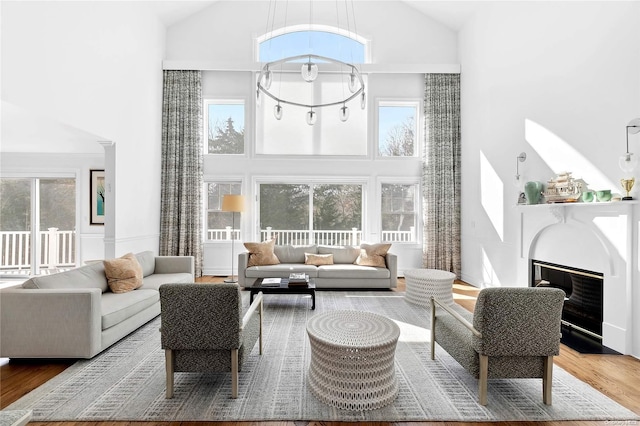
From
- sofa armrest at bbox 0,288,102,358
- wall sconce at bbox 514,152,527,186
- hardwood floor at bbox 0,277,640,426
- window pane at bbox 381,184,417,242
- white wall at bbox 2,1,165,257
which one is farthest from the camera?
window pane at bbox 381,184,417,242

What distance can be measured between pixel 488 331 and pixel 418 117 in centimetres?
546

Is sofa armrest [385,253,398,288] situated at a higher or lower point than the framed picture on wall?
lower

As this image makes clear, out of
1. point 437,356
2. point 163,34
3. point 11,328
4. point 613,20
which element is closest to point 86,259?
point 11,328

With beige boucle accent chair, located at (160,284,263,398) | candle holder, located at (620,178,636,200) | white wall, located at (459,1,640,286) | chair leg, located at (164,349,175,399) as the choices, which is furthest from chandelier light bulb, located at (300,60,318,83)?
candle holder, located at (620,178,636,200)

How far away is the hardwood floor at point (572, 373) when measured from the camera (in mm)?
A: 1963

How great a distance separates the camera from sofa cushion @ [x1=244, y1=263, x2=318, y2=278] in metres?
5.12

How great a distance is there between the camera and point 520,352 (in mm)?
2061

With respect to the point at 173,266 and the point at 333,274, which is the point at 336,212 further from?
the point at 173,266

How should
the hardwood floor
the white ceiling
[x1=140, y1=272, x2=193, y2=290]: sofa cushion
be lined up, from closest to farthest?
the hardwood floor
[x1=140, y1=272, x2=193, y2=290]: sofa cushion
the white ceiling

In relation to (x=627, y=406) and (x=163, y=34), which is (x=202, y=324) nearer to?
(x=627, y=406)

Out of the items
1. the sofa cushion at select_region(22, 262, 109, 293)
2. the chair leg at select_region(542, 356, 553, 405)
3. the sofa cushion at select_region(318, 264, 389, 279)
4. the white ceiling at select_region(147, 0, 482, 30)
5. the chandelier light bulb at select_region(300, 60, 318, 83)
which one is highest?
the white ceiling at select_region(147, 0, 482, 30)

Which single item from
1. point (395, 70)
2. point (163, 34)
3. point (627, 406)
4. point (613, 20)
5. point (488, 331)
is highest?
point (163, 34)

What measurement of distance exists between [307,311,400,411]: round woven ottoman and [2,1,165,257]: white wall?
371cm

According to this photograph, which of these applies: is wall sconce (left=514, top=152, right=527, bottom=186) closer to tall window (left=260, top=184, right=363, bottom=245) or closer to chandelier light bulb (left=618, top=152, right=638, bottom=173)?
chandelier light bulb (left=618, top=152, right=638, bottom=173)
